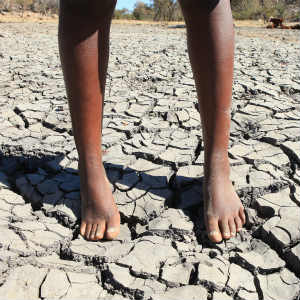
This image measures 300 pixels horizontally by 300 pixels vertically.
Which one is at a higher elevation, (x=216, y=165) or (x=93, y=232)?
(x=216, y=165)

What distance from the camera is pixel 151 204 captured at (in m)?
1.48

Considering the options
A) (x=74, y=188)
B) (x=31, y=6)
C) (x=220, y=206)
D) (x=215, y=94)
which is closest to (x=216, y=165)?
(x=220, y=206)

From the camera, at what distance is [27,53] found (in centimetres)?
469

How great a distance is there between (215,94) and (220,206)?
39 cm

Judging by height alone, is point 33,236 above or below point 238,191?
below

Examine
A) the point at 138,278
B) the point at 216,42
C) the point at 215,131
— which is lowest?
the point at 138,278

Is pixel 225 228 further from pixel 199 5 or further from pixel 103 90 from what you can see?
pixel 199 5

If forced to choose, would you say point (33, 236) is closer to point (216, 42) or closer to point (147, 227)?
point (147, 227)

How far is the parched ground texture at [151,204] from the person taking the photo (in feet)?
3.78

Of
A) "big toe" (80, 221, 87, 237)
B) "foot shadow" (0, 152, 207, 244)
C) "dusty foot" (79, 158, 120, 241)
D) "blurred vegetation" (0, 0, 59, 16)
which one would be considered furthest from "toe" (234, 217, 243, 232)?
"blurred vegetation" (0, 0, 59, 16)

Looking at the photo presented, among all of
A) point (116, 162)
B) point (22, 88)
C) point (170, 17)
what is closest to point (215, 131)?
point (116, 162)

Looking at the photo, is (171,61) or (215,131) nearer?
(215,131)

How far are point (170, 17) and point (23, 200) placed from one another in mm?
21255

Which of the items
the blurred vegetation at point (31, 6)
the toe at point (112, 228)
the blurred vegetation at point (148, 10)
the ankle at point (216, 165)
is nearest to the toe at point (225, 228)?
the ankle at point (216, 165)
